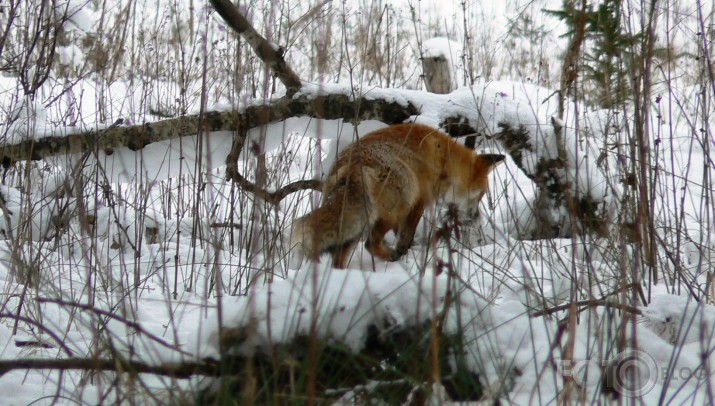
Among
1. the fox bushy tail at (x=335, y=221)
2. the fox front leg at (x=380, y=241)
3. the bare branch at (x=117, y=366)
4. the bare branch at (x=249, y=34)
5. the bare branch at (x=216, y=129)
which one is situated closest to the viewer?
the bare branch at (x=117, y=366)

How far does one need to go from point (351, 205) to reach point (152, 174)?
1.43 m

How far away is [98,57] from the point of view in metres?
3.58

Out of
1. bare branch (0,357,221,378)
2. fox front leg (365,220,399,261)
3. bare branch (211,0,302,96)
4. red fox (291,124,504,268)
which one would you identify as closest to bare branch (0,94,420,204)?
bare branch (211,0,302,96)

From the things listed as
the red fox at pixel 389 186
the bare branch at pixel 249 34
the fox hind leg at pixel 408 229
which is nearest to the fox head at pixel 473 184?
the red fox at pixel 389 186

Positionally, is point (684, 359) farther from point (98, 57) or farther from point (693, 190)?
point (693, 190)

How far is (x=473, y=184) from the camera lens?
169 inches

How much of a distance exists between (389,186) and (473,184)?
36.2 inches

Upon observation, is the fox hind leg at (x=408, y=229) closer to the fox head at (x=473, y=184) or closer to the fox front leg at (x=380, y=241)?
the fox front leg at (x=380, y=241)

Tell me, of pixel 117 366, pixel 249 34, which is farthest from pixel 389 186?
pixel 117 366

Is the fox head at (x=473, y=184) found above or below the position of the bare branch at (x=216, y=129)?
below

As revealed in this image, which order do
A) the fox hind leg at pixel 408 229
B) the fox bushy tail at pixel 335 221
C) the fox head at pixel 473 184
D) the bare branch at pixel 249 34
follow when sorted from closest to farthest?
the fox bushy tail at pixel 335 221 → the bare branch at pixel 249 34 → the fox hind leg at pixel 408 229 → the fox head at pixel 473 184

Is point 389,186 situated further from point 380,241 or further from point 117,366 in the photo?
point 117,366

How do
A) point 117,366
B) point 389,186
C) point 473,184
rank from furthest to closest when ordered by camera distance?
point 473,184 < point 389,186 < point 117,366

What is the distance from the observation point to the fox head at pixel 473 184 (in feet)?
13.8
